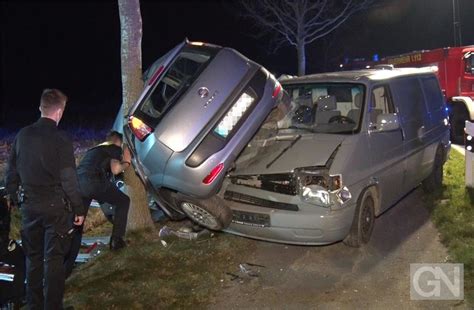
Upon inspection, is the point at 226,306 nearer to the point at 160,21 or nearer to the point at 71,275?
the point at 71,275

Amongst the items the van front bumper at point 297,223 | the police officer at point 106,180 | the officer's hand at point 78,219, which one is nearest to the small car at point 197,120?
the van front bumper at point 297,223

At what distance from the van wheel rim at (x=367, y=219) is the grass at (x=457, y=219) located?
0.83 m

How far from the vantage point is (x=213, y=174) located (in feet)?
16.5

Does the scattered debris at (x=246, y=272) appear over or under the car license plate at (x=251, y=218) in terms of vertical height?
under

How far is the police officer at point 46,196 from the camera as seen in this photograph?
14.1 feet

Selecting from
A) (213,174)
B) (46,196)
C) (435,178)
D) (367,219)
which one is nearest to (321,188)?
(367,219)

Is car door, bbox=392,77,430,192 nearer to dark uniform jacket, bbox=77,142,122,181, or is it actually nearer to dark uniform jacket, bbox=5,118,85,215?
dark uniform jacket, bbox=77,142,122,181

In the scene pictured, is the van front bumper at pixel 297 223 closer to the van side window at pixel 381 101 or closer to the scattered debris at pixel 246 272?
the scattered debris at pixel 246 272

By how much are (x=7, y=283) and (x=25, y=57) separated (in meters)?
47.0

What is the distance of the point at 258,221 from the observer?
217 inches

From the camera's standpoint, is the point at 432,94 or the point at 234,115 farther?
the point at 432,94

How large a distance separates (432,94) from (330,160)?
350 centimetres

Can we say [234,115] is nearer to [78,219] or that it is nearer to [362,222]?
[78,219]

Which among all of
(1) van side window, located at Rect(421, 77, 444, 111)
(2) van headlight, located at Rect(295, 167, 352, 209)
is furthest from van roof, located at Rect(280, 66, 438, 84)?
(2) van headlight, located at Rect(295, 167, 352, 209)
